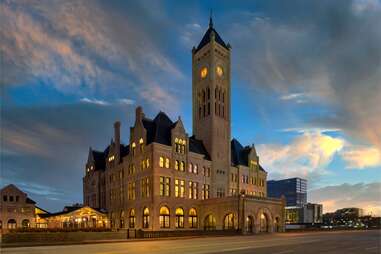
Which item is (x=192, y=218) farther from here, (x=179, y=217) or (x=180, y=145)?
(x=180, y=145)

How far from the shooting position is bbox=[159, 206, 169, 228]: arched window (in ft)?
217

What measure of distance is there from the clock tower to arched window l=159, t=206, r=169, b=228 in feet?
39.7

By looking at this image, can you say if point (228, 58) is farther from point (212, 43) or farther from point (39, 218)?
point (39, 218)

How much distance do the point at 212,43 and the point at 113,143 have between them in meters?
31.8

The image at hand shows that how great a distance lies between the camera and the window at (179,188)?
69062 millimetres

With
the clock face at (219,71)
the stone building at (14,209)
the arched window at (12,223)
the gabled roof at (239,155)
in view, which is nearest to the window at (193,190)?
the gabled roof at (239,155)

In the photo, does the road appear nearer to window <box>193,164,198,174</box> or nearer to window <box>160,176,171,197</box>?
window <box>160,176,171,197</box>

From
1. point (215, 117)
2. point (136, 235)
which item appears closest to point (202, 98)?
point (215, 117)

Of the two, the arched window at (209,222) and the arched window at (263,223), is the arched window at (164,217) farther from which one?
the arched window at (263,223)

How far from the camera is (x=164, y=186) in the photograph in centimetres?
6675

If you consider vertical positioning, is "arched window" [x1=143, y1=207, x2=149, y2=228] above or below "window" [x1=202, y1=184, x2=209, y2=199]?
below

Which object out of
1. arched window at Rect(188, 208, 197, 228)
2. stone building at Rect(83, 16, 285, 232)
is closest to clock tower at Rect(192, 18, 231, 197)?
stone building at Rect(83, 16, 285, 232)

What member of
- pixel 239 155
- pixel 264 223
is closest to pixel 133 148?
pixel 239 155

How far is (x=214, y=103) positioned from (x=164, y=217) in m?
26.8
